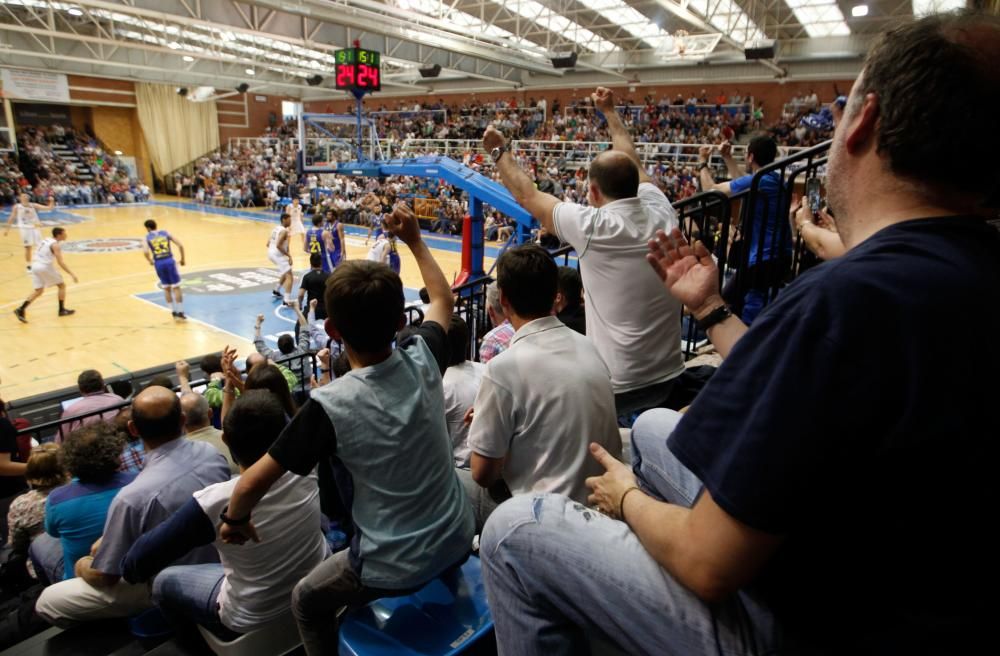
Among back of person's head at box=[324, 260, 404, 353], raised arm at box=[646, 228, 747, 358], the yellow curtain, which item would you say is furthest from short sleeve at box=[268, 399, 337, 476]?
the yellow curtain

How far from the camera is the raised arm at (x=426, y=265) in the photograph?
8.04ft

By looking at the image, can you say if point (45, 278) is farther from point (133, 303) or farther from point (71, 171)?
point (71, 171)

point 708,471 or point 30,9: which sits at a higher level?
point 30,9

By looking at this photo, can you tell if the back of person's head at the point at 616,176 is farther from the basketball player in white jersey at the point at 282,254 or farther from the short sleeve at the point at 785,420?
the basketball player in white jersey at the point at 282,254

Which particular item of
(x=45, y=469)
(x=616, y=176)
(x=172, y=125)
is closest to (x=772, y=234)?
(x=616, y=176)

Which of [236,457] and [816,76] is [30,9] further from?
[816,76]

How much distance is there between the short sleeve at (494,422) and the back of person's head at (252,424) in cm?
77

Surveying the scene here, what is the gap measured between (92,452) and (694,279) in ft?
9.32

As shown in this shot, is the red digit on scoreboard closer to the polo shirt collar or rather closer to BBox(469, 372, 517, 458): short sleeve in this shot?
the polo shirt collar

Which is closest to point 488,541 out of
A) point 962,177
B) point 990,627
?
point 990,627

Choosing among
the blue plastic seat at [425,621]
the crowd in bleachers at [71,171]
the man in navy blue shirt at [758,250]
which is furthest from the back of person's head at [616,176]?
the crowd in bleachers at [71,171]

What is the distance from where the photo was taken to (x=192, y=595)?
7.72 feet

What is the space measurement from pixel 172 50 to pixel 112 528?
80.9 feet

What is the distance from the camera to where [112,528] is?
2.48 meters
